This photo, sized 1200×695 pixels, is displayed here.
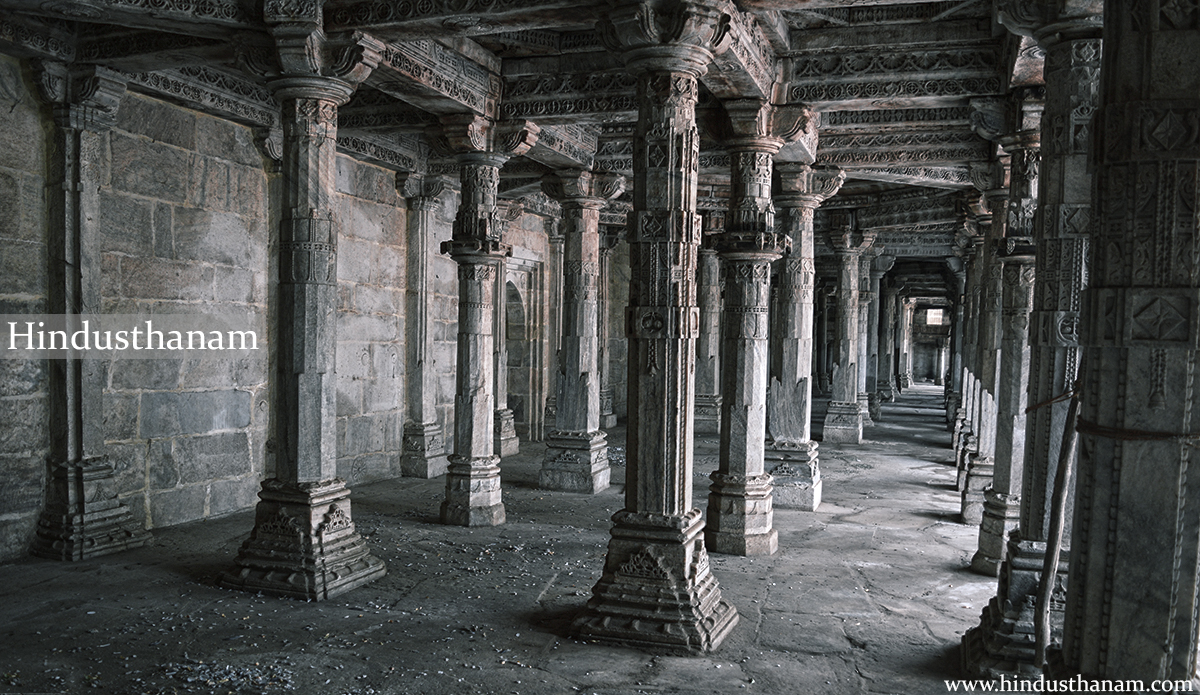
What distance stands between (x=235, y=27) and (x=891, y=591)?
6.58 m

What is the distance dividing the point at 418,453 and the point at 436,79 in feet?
19.5

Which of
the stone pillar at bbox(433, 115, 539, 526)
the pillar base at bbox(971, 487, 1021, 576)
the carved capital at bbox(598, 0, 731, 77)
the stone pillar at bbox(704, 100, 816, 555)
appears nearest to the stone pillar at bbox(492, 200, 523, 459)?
the stone pillar at bbox(433, 115, 539, 526)

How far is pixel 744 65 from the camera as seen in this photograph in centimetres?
656

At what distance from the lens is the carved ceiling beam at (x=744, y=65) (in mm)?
6215

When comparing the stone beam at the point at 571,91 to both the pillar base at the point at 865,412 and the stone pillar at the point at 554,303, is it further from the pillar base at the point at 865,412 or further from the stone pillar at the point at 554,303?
the pillar base at the point at 865,412

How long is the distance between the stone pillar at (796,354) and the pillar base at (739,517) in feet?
7.47

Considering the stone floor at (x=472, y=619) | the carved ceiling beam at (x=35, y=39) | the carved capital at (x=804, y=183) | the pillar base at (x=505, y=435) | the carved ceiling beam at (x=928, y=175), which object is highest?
the carved ceiling beam at (x=35, y=39)

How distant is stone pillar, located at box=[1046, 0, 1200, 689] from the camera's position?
2793mm

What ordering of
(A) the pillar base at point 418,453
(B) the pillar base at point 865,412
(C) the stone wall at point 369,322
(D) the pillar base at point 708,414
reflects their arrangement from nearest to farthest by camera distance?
(C) the stone wall at point 369,322
(A) the pillar base at point 418,453
(D) the pillar base at point 708,414
(B) the pillar base at point 865,412

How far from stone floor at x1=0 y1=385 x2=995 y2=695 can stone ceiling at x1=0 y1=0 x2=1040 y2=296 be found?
401 cm

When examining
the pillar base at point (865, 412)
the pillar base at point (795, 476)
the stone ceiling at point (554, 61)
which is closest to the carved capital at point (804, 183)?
the stone ceiling at point (554, 61)

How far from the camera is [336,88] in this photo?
626 centimetres

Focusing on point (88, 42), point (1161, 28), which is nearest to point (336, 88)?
point (88, 42)

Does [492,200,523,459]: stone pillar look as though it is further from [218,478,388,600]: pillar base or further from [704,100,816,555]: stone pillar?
[218,478,388,600]: pillar base
